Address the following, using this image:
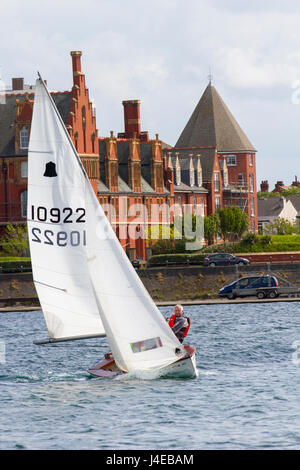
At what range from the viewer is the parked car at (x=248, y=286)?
72.4 meters

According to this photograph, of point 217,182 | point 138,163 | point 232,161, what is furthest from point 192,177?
point 232,161

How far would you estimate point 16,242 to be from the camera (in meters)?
86.1

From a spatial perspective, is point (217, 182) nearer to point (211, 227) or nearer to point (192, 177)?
point (192, 177)

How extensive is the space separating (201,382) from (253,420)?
571 cm

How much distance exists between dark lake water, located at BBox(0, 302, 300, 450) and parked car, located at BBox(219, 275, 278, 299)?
27.4 meters

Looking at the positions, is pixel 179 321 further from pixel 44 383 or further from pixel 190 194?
pixel 190 194

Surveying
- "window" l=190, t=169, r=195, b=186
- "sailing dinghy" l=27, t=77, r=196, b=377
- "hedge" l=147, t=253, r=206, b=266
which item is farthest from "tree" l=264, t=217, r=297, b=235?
"sailing dinghy" l=27, t=77, r=196, b=377

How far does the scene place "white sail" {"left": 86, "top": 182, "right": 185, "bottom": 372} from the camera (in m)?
31.1

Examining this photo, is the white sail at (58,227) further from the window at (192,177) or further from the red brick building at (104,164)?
the window at (192,177)

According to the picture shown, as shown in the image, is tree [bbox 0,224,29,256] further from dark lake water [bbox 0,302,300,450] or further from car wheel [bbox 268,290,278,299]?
dark lake water [bbox 0,302,300,450]

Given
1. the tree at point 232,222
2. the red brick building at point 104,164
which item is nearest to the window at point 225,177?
the red brick building at point 104,164

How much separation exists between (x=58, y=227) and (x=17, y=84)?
262 feet

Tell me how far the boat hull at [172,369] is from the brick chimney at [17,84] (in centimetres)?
7876
